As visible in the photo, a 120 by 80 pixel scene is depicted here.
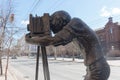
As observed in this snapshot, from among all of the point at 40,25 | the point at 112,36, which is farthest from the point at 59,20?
the point at 112,36

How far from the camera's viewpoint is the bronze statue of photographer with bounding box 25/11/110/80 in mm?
3021

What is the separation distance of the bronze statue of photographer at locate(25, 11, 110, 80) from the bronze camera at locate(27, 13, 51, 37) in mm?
53

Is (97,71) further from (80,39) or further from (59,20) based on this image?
(59,20)

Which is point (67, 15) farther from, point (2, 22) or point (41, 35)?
point (2, 22)

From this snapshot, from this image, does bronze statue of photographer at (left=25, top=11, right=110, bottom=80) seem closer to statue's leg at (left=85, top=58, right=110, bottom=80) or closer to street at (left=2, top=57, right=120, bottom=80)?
statue's leg at (left=85, top=58, right=110, bottom=80)

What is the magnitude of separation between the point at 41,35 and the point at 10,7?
9.87 meters

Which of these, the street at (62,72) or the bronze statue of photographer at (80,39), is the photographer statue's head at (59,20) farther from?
the street at (62,72)

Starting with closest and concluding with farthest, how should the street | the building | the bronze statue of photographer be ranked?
the bronze statue of photographer → the street → the building

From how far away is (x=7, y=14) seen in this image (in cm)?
1252

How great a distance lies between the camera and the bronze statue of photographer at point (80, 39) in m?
3.02

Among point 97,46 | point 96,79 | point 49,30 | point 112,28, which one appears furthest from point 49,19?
point 112,28

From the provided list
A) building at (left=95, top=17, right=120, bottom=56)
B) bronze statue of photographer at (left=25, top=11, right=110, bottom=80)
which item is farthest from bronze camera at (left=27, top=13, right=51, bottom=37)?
building at (left=95, top=17, right=120, bottom=56)

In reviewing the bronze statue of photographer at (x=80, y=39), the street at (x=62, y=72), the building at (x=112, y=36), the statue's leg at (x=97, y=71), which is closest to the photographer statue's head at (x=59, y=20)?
the bronze statue of photographer at (x=80, y=39)

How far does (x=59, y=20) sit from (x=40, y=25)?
7.9 inches
